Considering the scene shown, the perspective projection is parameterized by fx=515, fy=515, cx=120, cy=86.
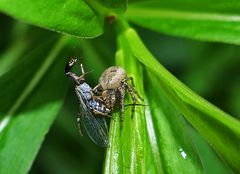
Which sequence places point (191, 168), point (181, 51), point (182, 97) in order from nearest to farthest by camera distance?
point (182, 97) < point (191, 168) < point (181, 51)

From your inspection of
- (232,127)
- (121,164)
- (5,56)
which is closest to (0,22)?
(5,56)

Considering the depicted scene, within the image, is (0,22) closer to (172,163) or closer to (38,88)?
(38,88)

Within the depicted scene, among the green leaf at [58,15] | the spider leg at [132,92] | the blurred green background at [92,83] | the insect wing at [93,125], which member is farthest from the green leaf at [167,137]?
the blurred green background at [92,83]

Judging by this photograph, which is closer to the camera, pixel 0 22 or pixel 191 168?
pixel 191 168

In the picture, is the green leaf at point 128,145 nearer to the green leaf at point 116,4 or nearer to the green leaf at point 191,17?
the green leaf at point 116,4

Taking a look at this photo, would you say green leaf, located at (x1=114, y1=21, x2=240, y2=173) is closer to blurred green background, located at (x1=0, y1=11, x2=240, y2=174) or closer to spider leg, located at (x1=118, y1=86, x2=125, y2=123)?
spider leg, located at (x1=118, y1=86, x2=125, y2=123)

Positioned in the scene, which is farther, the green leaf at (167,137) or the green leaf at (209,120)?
the green leaf at (167,137)

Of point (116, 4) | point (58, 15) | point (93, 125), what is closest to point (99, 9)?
point (116, 4)

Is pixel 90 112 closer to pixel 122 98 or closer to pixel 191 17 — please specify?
pixel 122 98
